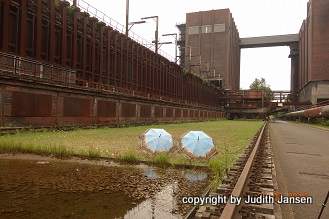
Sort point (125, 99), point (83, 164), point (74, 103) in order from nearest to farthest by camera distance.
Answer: point (83, 164) < point (74, 103) < point (125, 99)

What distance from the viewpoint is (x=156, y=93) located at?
49.7 meters

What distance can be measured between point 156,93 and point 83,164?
40.6m

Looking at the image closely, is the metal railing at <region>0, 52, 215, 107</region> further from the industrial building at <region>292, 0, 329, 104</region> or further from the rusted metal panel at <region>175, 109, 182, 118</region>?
the industrial building at <region>292, 0, 329, 104</region>

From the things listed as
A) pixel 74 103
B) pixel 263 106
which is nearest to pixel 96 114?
pixel 74 103

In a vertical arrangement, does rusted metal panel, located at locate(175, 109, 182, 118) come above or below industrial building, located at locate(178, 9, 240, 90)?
below

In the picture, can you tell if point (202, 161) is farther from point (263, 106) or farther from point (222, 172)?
point (263, 106)

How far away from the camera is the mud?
5.07 meters

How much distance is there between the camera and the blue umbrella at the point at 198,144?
987 cm

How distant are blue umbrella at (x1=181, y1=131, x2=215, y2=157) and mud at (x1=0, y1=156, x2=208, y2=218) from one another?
1322 mm

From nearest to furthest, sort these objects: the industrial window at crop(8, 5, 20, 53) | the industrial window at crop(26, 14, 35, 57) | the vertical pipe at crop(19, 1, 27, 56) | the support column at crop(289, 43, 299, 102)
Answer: the industrial window at crop(8, 5, 20, 53) → the vertical pipe at crop(19, 1, 27, 56) → the industrial window at crop(26, 14, 35, 57) → the support column at crop(289, 43, 299, 102)

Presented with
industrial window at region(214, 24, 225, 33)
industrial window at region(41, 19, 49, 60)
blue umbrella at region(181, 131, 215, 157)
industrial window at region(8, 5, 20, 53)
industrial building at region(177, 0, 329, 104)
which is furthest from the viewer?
industrial window at region(214, 24, 225, 33)

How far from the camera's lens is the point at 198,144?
989 centimetres

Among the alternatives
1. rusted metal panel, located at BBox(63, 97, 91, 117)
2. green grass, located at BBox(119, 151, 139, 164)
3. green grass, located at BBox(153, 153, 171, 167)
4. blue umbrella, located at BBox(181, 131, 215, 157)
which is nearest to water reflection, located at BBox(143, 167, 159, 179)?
green grass, located at BBox(153, 153, 171, 167)

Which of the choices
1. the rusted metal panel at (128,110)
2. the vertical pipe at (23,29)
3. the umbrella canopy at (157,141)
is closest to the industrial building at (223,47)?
the rusted metal panel at (128,110)
